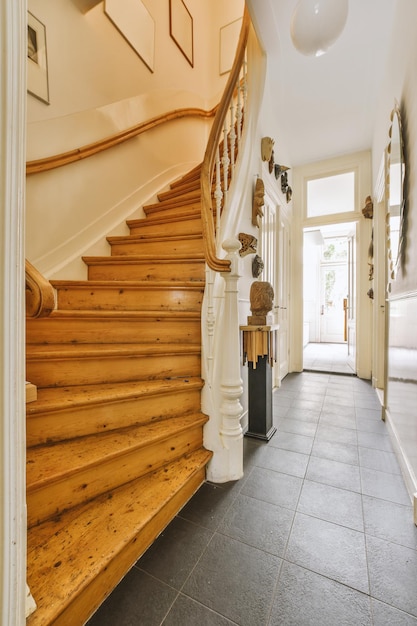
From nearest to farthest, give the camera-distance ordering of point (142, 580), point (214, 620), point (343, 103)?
point (214, 620) → point (142, 580) → point (343, 103)

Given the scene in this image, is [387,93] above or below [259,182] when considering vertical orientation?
above

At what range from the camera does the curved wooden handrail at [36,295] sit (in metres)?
0.72

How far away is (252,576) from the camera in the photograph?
1.01m

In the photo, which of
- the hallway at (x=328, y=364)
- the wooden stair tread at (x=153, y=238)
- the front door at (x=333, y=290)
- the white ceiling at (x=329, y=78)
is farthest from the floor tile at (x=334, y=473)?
the front door at (x=333, y=290)

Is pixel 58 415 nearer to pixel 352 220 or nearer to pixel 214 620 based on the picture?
pixel 214 620

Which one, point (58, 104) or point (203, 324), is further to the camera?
point (58, 104)

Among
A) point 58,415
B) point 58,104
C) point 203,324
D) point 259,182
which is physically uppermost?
point 58,104

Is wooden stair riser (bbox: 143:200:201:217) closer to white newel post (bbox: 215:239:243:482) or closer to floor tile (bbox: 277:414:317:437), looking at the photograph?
white newel post (bbox: 215:239:243:482)

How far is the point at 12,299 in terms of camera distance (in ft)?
1.92

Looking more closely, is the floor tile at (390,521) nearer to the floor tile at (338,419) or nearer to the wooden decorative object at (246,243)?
the floor tile at (338,419)

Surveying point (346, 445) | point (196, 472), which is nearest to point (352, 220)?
point (346, 445)

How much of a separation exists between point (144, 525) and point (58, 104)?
2686 mm

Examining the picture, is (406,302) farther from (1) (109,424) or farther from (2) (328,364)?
(2) (328,364)

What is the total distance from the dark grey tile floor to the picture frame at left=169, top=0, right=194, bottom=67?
4492 millimetres
